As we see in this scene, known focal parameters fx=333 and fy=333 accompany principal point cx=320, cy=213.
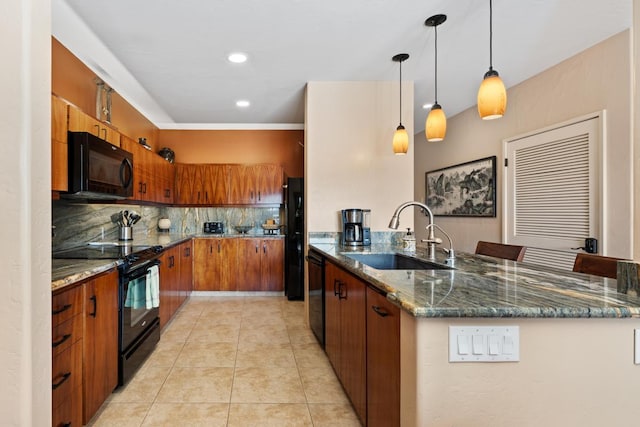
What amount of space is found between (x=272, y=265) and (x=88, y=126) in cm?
301

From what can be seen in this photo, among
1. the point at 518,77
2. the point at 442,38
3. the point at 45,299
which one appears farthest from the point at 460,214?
the point at 45,299

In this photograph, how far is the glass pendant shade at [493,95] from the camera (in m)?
1.79

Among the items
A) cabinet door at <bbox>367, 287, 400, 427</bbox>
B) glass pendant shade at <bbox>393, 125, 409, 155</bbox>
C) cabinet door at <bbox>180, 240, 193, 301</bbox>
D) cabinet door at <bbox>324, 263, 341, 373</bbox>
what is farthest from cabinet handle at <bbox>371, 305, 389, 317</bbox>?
cabinet door at <bbox>180, 240, 193, 301</bbox>

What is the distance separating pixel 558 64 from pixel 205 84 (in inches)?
139

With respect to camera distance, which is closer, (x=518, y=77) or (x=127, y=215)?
(x=518, y=77)

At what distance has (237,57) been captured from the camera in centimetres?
298

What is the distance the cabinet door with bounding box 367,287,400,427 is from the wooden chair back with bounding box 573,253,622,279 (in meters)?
1.31

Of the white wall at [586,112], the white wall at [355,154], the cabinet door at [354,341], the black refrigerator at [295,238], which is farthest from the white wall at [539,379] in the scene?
the black refrigerator at [295,238]

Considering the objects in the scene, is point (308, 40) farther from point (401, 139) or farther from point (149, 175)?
point (149, 175)

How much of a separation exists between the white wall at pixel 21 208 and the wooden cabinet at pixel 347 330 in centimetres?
125

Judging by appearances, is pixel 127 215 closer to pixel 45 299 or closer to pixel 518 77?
pixel 45 299

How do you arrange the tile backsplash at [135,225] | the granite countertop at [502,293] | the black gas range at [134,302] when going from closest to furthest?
the granite countertop at [502,293] → the black gas range at [134,302] → the tile backsplash at [135,225]

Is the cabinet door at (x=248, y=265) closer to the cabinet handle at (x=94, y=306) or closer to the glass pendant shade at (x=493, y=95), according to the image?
the cabinet handle at (x=94, y=306)

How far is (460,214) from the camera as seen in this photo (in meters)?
4.74
